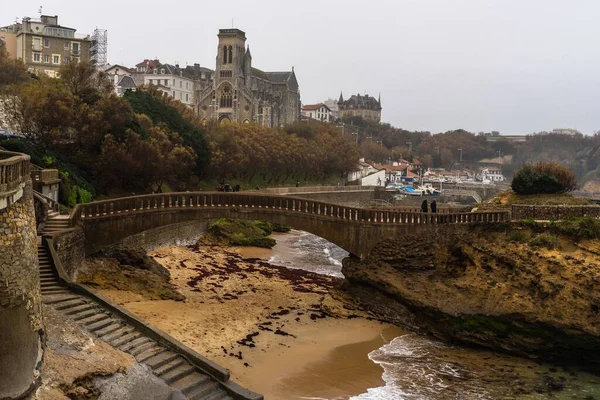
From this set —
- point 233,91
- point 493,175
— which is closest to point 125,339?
point 233,91

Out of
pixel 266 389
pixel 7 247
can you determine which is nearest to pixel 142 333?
pixel 266 389

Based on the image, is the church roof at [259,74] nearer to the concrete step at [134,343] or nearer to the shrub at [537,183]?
the shrub at [537,183]

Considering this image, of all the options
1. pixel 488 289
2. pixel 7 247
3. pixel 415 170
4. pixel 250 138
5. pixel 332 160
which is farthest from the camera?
pixel 415 170

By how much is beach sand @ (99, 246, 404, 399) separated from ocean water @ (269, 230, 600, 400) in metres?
0.72

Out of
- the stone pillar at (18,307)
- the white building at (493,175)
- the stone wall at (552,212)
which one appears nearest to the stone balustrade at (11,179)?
the stone pillar at (18,307)

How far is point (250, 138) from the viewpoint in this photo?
195 feet

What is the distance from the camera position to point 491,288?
23.5 metres

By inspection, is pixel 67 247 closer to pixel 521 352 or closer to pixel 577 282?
pixel 521 352

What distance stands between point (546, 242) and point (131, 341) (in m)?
17.2

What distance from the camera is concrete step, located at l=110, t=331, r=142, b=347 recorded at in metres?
16.3

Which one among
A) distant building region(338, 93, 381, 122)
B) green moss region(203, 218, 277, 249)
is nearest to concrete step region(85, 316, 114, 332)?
green moss region(203, 218, 277, 249)

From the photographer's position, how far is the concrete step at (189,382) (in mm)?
15250

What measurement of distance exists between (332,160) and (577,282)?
55103 millimetres

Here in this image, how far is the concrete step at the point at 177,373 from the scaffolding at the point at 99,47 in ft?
187
